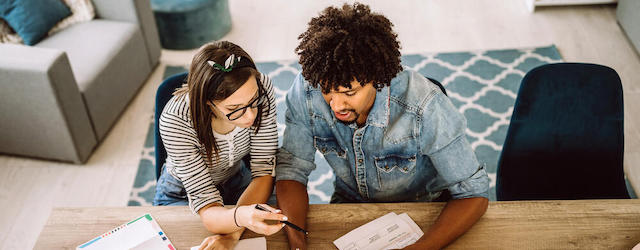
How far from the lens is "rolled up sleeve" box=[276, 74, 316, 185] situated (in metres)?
1.63

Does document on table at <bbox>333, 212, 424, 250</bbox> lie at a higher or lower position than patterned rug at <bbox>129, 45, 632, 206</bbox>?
higher

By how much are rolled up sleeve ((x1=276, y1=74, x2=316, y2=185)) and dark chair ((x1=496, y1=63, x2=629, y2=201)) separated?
2.21ft

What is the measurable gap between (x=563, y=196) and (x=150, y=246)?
4.47 feet

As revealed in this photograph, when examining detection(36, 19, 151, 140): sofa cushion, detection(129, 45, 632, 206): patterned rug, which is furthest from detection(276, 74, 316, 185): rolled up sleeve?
detection(36, 19, 151, 140): sofa cushion

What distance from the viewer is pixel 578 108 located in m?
1.78

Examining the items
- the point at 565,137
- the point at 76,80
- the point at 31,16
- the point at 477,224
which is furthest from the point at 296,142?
the point at 31,16

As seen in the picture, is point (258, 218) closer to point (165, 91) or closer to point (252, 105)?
point (252, 105)

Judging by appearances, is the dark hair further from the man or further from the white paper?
the white paper

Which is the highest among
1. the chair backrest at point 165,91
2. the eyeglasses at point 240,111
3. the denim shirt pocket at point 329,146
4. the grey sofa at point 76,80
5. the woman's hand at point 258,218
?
the eyeglasses at point 240,111

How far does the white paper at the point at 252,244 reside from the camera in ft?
4.98

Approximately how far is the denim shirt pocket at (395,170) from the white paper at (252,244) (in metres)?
0.40

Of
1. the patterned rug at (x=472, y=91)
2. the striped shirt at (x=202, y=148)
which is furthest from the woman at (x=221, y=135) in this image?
the patterned rug at (x=472, y=91)

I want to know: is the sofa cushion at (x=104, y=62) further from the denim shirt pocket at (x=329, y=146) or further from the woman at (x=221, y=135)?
the denim shirt pocket at (x=329, y=146)

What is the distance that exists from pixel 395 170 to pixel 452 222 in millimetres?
250
